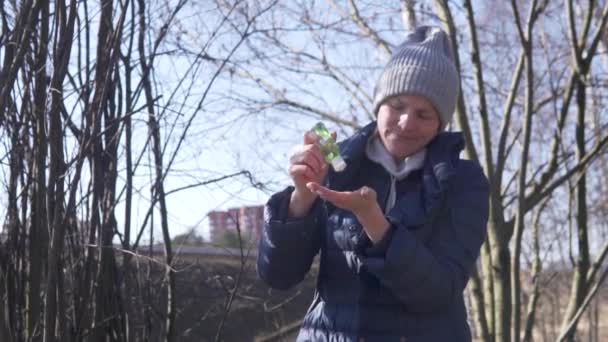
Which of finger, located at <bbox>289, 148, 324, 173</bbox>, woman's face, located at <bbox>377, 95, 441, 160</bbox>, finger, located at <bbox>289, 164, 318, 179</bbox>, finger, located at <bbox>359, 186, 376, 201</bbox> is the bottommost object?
finger, located at <bbox>359, 186, 376, 201</bbox>

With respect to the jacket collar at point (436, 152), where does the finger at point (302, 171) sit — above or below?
below

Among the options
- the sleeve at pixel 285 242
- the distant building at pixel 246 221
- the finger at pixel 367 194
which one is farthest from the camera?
the distant building at pixel 246 221

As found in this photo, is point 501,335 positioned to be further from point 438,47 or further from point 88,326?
point 438,47

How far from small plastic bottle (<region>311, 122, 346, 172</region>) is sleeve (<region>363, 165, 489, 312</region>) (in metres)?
0.18

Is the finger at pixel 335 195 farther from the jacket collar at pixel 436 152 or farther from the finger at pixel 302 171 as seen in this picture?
the jacket collar at pixel 436 152

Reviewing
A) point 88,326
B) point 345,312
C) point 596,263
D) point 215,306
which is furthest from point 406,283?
A: point 596,263

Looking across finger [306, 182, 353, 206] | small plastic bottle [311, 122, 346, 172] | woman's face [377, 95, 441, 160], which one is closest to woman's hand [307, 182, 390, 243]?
finger [306, 182, 353, 206]

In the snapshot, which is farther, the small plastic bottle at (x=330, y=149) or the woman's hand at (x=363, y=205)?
the small plastic bottle at (x=330, y=149)

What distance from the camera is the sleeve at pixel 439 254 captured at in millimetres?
1624

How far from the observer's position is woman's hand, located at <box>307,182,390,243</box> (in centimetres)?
158

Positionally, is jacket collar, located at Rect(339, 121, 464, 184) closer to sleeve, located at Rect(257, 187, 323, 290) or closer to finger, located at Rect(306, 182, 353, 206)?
sleeve, located at Rect(257, 187, 323, 290)

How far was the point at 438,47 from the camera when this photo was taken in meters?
2.00

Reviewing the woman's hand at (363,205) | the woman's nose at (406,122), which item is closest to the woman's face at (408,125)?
the woman's nose at (406,122)

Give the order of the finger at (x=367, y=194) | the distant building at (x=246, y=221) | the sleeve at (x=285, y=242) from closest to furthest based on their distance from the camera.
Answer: the finger at (x=367, y=194) < the sleeve at (x=285, y=242) < the distant building at (x=246, y=221)
